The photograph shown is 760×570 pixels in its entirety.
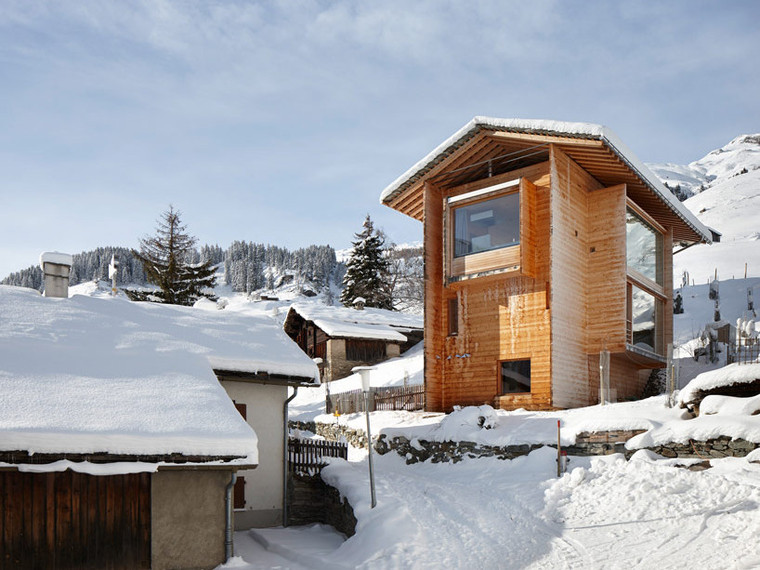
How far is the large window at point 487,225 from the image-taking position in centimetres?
2011

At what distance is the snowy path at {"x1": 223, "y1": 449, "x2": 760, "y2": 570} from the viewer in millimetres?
10383

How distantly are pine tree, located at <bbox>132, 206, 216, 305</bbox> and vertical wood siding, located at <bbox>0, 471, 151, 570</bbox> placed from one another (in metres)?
29.3

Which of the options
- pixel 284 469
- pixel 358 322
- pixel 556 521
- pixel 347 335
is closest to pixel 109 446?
pixel 284 469

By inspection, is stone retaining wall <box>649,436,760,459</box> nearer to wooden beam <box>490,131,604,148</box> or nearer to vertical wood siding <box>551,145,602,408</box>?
vertical wood siding <box>551,145,602,408</box>

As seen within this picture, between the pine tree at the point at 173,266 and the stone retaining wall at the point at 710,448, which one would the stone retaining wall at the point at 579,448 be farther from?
the pine tree at the point at 173,266

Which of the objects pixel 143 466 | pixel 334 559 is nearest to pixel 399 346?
pixel 334 559

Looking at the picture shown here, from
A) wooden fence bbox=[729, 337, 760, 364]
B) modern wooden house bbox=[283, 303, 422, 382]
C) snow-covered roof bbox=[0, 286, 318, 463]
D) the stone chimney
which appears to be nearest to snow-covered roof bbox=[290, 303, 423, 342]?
modern wooden house bbox=[283, 303, 422, 382]

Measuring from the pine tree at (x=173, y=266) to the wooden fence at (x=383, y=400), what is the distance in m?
14.5

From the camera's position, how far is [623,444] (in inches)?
579

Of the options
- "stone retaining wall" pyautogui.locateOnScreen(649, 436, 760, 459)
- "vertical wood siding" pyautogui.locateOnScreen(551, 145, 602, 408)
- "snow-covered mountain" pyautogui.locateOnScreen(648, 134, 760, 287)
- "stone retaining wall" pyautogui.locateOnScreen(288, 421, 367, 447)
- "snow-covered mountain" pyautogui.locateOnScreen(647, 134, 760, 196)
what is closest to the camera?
"stone retaining wall" pyautogui.locateOnScreen(649, 436, 760, 459)

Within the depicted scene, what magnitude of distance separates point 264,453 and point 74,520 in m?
5.57

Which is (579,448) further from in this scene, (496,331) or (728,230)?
(728,230)

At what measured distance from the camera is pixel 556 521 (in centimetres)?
1241

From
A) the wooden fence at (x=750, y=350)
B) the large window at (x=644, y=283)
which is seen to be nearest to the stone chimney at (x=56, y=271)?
the large window at (x=644, y=283)
